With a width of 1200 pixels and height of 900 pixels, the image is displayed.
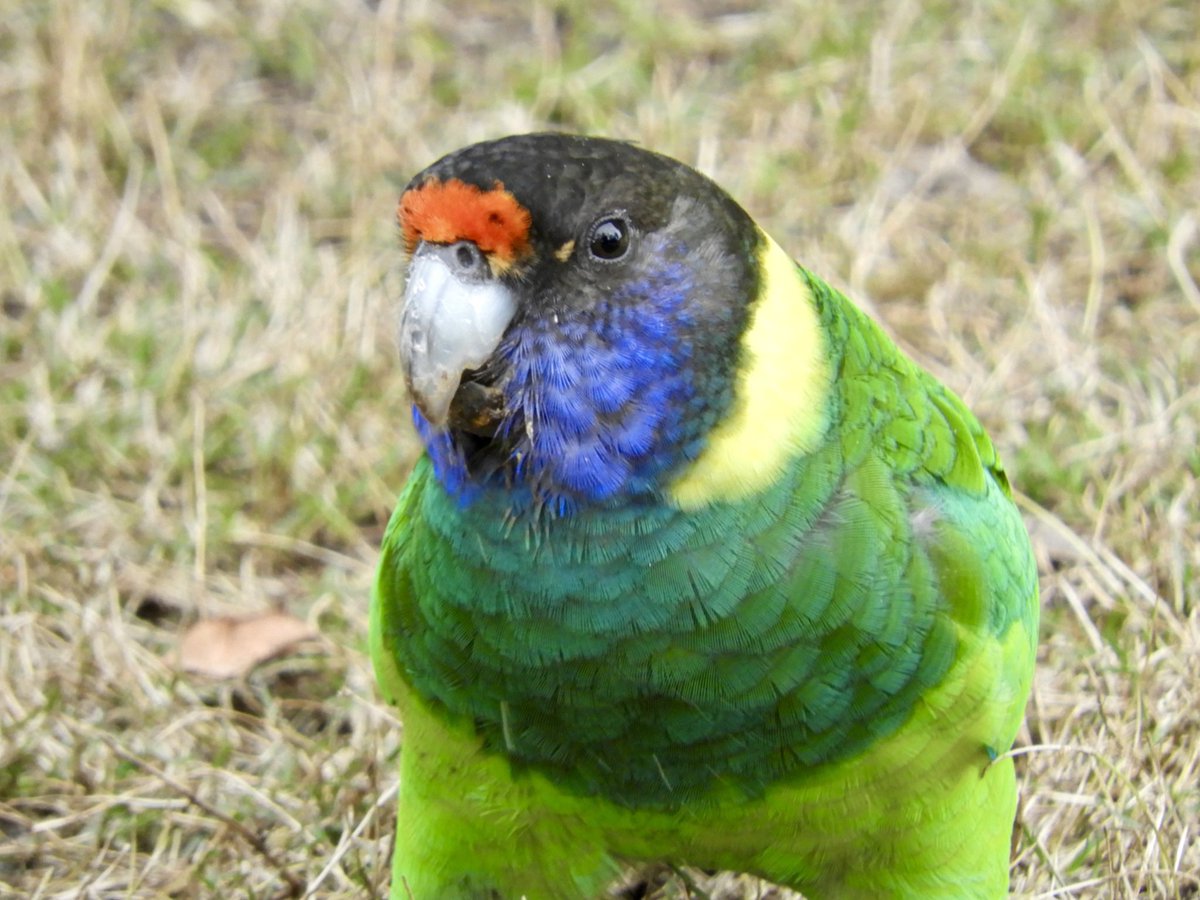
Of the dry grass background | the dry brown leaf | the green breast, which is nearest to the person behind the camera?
the green breast

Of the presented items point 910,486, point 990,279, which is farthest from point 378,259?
point 910,486

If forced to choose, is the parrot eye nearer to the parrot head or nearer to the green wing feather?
the parrot head

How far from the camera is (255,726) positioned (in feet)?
11.3

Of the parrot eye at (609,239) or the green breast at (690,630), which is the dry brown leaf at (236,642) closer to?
the green breast at (690,630)

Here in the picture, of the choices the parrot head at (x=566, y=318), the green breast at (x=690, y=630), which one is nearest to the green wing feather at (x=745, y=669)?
the green breast at (x=690, y=630)

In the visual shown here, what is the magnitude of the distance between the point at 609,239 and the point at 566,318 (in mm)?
130

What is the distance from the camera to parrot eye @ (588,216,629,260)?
7.13 feet

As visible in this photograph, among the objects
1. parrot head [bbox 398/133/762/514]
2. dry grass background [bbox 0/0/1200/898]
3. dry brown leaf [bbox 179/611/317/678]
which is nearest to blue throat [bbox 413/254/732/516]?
parrot head [bbox 398/133/762/514]

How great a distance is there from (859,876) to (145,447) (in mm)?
2378

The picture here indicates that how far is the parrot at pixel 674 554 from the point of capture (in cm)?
216

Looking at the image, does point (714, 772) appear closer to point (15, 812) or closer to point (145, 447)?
point (15, 812)

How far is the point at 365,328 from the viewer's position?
4.45 meters

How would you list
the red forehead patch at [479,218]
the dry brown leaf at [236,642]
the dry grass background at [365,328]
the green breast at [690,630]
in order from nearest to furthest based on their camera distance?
the red forehead patch at [479,218]
the green breast at [690,630]
the dry grass background at [365,328]
the dry brown leaf at [236,642]

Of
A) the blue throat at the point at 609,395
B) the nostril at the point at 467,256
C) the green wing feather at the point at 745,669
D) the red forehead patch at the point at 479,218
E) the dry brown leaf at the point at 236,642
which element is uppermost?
the red forehead patch at the point at 479,218
